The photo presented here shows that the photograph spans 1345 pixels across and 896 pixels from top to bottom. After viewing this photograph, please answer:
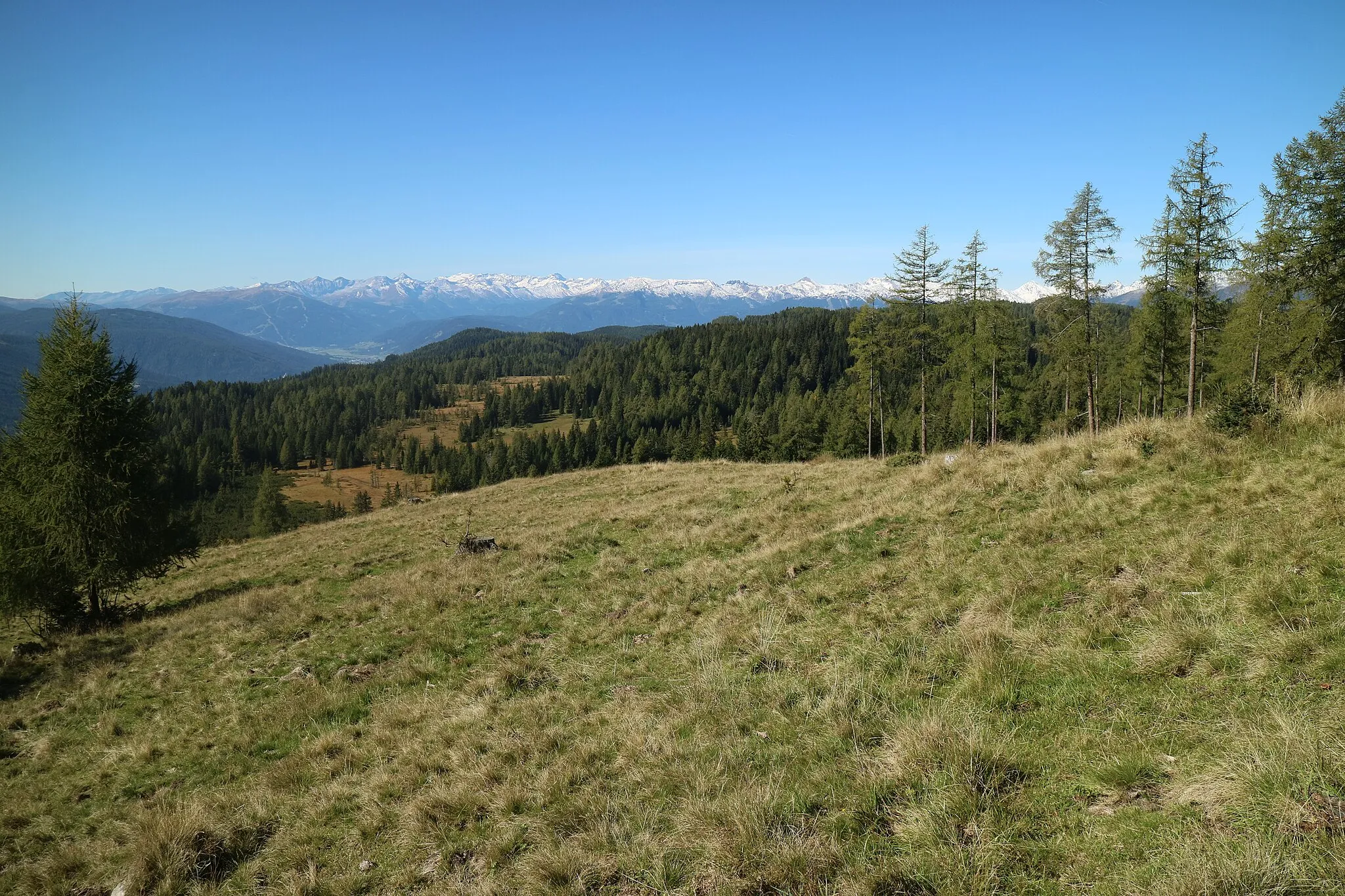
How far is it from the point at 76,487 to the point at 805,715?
24.0 m

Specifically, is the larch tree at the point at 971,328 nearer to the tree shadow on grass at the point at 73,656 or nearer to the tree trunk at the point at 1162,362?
the tree trunk at the point at 1162,362

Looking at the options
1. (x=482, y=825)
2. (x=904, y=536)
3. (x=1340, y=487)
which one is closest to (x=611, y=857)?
(x=482, y=825)

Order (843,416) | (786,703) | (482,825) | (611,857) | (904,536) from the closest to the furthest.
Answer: (611,857)
(482,825)
(786,703)
(904,536)
(843,416)

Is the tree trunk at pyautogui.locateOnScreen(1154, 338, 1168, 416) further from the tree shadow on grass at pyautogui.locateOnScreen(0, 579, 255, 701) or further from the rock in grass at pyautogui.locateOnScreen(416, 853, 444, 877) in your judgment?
the tree shadow on grass at pyautogui.locateOnScreen(0, 579, 255, 701)

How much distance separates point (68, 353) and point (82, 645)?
395 inches

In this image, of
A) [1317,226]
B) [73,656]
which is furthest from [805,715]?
[1317,226]

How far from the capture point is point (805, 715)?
638cm

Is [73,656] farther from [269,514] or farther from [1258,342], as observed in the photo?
[269,514]

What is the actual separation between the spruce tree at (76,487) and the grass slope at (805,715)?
5448mm

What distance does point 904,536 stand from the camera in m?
12.0

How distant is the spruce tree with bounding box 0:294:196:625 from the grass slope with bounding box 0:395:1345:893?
545cm

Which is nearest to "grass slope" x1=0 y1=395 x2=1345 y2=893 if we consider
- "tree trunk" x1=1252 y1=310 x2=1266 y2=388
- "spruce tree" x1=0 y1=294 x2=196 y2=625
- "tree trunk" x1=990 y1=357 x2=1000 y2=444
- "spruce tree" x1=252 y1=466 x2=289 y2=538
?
"spruce tree" x1=0 y1=294 x2=196 y2=625

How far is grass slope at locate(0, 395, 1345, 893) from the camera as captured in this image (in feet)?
13.3

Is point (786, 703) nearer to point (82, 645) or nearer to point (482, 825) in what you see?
point (482, 825)
